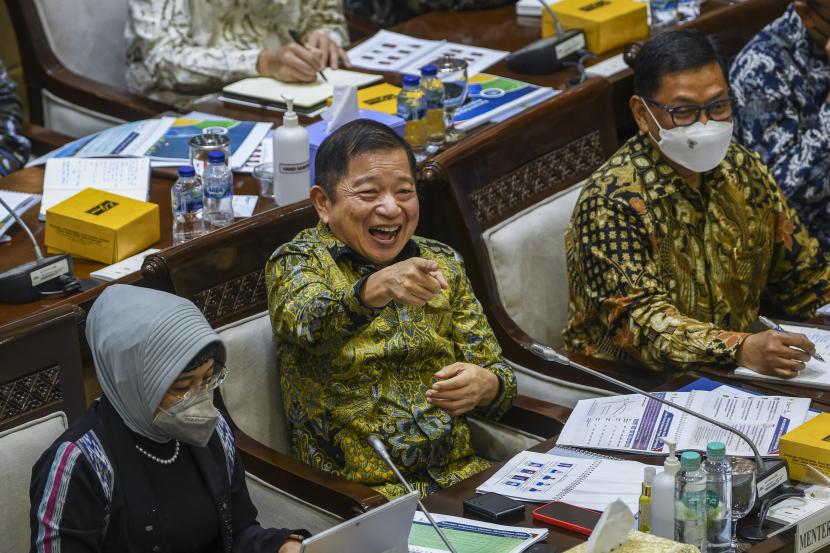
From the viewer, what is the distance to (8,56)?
16.7 ft

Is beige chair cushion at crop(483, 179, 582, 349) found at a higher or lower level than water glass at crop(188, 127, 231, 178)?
lower

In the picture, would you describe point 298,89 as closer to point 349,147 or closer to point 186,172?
point 186,172

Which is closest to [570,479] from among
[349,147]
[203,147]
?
[349,147]

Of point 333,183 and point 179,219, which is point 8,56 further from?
point 333,183

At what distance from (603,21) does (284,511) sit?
7.35 feet

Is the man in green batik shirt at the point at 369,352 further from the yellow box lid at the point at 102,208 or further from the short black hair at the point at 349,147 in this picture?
the yellow box lid at the point at 102,208

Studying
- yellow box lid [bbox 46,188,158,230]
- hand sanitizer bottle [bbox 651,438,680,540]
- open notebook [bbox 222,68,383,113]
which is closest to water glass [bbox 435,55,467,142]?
open notebook [bbox 222,68,383,113]

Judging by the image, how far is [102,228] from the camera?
294cm

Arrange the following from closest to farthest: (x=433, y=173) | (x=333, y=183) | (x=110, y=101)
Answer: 1. (x=333, y=183)
2. (x=433, y=173)
3. (x=110, y=101)

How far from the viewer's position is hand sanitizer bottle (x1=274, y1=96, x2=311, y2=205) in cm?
313

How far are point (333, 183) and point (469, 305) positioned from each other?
0.39 metres

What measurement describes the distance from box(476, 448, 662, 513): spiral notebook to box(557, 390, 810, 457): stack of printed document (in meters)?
0.07

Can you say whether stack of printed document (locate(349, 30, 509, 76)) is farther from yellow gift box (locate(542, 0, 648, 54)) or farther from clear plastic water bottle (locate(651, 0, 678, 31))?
clear plastic water bottle (locate(651, 0, 678, 31))

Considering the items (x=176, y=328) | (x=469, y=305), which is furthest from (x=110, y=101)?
(x=176, y=328)
